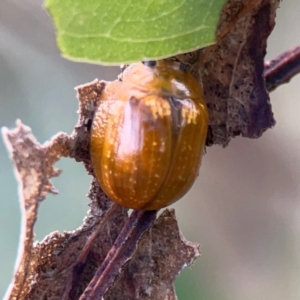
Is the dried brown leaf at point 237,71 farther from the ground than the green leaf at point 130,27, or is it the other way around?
the dried brown leaf at point 237,71

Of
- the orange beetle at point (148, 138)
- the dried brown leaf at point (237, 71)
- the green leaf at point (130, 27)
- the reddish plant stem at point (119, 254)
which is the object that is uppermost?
the dried brown leaf at point (237, 71)

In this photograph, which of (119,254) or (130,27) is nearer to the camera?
(130,27)

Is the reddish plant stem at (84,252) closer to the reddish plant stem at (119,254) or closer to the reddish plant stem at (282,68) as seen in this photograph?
the reddish plant stem at (119,254)

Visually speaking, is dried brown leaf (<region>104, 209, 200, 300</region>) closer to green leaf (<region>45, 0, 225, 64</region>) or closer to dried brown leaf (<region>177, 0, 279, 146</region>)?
dried brown leaf (<region>177, 0, 279, 146</region>)

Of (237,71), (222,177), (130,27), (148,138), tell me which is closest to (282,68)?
(237,71)

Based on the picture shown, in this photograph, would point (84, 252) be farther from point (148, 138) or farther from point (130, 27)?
point (130, 27)

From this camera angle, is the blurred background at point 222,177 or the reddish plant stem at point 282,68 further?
the blurred background at point 222,177

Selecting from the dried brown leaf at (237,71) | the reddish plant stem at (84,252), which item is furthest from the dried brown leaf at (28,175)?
the dried brown leaf at (237,71)
